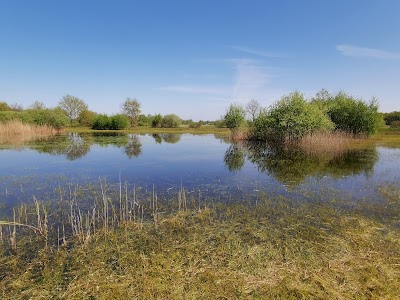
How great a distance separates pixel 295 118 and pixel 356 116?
1496cm

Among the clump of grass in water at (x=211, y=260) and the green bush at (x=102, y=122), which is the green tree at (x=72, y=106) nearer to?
the green bush at (x=102, y=122)

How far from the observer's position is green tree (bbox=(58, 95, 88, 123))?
258 ft

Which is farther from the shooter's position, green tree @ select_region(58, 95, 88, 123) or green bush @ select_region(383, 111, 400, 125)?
green tree @ select_region(58, 95, 88, 123)

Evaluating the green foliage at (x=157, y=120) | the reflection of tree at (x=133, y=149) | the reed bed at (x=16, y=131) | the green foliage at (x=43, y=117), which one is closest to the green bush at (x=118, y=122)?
the green foliage at (x=157, y=120)

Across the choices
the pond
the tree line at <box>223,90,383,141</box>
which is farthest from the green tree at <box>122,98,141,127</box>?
the pond

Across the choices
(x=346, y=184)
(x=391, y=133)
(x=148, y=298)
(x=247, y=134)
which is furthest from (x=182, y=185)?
(x=391, y=133)

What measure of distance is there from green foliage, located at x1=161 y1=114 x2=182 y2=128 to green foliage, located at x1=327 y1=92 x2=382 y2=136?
179ft

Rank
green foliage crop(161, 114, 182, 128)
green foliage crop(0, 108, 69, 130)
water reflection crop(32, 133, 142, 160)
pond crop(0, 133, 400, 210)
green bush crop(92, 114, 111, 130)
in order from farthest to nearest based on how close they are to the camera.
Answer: green foliage crop(161, 114, 182, 128) → green bush crop(92, 114, 111, 130) → green foliage crop(0, 108, 69, 130) → water reflection crop(32, 133, 142, 160) → pond crop(0, 133, 400, 210)

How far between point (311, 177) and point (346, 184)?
1.91 m

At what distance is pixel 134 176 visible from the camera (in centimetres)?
1341

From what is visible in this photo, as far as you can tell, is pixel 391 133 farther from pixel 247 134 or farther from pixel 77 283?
pixel 77 283

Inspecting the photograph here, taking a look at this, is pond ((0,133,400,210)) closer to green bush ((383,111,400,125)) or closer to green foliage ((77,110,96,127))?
green bush ((383,111,400,125))

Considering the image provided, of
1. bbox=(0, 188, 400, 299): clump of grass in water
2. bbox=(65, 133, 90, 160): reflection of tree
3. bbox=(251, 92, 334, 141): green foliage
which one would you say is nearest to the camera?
bbox=(0, 188, 400, 299): clump of grass in water

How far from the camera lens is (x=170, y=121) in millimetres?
84250
